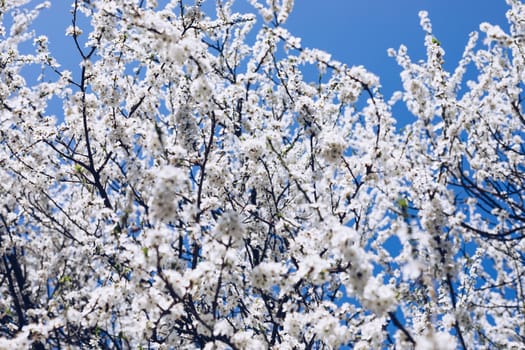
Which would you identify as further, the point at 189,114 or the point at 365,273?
the point at 189,114

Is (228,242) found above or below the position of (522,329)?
below

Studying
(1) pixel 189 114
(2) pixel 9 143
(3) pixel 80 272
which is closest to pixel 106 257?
(1) pixel 189 114

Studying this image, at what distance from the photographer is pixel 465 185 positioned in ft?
21.5

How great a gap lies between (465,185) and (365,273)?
11.3 ft

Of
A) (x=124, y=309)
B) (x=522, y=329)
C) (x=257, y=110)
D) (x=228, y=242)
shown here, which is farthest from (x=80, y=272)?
(x=522, y=329)

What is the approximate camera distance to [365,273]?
12.4 ft

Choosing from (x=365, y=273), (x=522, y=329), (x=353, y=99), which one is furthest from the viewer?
(x=522, y=329)

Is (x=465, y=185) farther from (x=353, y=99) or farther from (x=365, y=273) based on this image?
(x=365, y=273)

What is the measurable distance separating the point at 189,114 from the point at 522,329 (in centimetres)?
871

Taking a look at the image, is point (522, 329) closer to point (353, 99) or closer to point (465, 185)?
point (465, 185)

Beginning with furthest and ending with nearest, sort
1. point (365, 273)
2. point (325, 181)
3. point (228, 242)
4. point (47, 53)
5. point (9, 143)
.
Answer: point (9, 143), point (47, 53), point (325, 181), point (228, 242), point (365, 273)

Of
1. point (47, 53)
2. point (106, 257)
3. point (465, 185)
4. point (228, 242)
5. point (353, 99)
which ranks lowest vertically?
point (228, 242)

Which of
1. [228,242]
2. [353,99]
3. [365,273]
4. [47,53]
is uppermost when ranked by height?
[47,53]

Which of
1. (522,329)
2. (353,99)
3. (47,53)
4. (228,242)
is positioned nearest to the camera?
(228,242)
